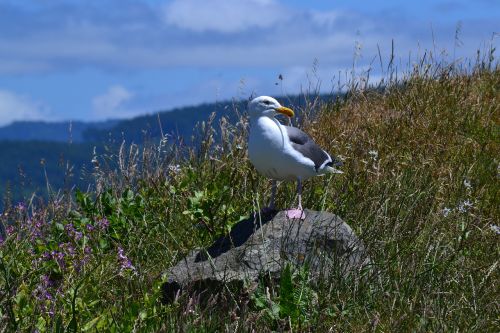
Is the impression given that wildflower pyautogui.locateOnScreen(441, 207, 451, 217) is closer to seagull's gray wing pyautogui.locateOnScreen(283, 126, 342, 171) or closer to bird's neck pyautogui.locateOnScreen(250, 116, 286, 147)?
seagull's gray wing pyautogui.locateOnScreen(283, 126, 342, 171)

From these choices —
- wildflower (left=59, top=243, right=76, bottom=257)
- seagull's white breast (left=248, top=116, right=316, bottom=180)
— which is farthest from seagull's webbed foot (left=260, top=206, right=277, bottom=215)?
wildflower (left=59, top=243, right=76, bottom=257)

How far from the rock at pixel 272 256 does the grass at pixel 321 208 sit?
0.12m

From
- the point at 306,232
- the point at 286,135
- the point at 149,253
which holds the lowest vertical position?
the point at 149,253

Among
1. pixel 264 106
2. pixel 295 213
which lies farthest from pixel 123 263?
pixel 264 106

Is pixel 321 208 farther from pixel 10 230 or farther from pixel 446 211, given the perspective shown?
pixel 10 230

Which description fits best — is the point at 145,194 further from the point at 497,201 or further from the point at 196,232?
the point at 497,201

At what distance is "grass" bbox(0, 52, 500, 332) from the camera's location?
466 centimetres

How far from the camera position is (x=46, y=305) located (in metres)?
4.73

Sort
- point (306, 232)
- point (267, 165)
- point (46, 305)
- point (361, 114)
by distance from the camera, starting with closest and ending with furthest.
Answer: point (46, 305), point (306, 232), point (267, 165), point (361, 114)

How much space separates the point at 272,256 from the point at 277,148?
3.03 ft

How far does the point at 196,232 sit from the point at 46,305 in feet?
7.05

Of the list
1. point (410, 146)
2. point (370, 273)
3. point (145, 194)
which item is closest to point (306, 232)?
point (370, 273)

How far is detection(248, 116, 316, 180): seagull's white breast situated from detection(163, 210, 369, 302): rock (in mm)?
381

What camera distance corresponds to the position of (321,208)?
243 inches
